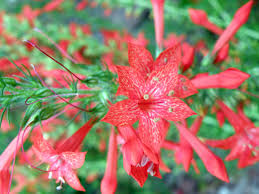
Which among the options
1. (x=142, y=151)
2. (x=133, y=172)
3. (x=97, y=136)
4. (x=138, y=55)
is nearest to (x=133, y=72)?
(x=138, y=55)

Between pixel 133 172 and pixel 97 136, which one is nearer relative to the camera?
pixel 133 172

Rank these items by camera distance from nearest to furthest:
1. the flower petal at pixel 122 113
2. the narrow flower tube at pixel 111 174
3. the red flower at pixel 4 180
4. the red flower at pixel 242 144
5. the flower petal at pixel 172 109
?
1. the flower petal at pixel 122 113
2. the flower petal at pixel 172 109
3. the red flower at pixel 4 180
4. the narrow flower tube at pixel 111 174
5. the red flower at pixel 242 144

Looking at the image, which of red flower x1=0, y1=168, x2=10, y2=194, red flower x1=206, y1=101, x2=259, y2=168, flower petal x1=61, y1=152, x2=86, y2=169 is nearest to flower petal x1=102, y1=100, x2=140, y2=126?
flower petal x1=61, y1=152, x2=86, y2=169

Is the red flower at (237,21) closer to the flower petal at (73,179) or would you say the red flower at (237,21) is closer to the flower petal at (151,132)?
the flower petal at (151,132)

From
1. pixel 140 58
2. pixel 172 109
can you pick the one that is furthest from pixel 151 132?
pixel 140 58

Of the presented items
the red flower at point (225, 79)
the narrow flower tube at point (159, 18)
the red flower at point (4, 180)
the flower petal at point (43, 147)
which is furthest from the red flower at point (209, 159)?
the red flower at point (4, 180)

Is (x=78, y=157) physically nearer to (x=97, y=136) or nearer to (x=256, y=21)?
(x=97, y=136)
